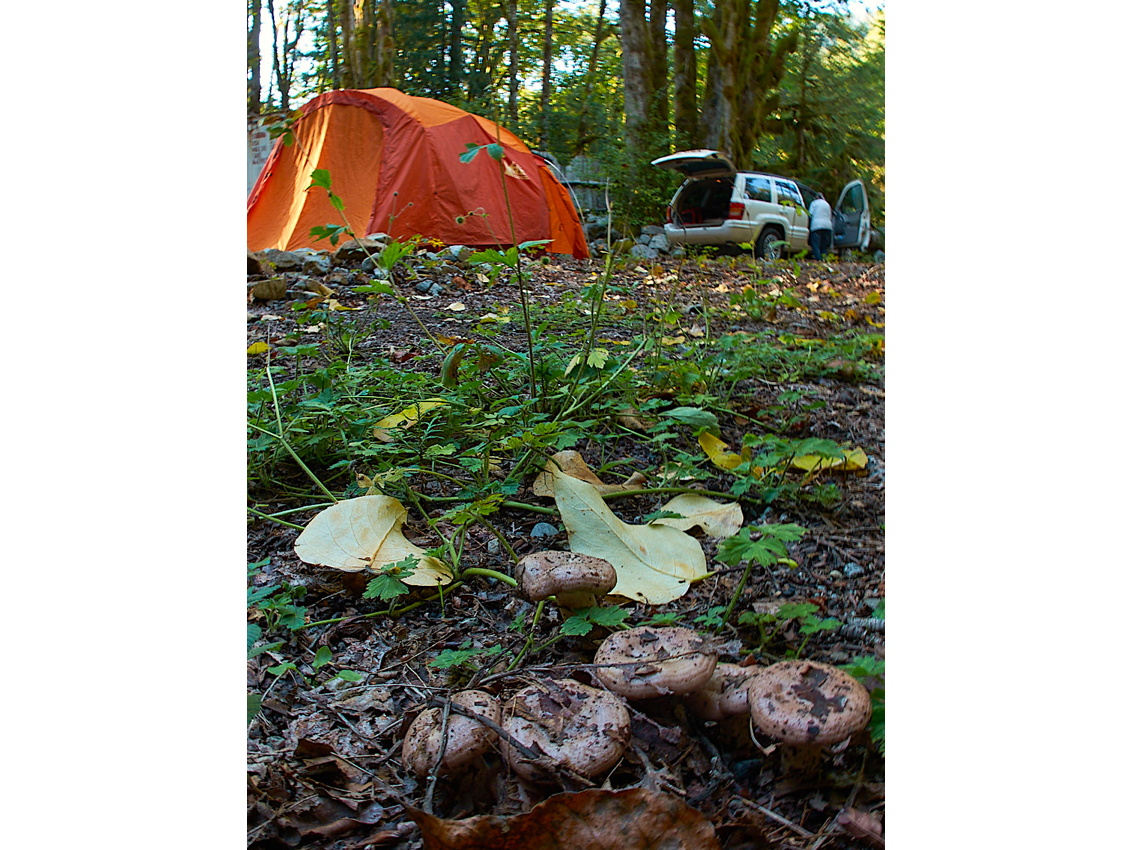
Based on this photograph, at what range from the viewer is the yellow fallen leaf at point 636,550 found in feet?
2.29

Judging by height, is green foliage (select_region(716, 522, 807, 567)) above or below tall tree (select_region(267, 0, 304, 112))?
below

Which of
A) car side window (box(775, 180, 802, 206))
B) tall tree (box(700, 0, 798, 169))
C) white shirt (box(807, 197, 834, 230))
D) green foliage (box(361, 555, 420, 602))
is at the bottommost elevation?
green foliage (box(361, 555, 420, 602))

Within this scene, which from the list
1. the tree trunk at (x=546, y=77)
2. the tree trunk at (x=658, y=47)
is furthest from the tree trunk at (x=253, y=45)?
the tree trunk at (x=658, y=47)

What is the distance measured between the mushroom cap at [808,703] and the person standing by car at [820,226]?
1.49 feet

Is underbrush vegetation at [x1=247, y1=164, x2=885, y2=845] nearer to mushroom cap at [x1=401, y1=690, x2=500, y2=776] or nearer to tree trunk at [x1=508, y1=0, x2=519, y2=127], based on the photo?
mushroom cap at [x1=401, y1=690, x2=500, y2=776]

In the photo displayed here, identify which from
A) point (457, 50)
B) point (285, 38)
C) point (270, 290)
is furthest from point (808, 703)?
point (270, 290)

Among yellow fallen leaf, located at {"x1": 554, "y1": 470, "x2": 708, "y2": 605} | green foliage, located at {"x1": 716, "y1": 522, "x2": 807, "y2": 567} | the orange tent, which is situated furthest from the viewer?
the orange tent

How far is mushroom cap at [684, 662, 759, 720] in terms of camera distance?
0.53m

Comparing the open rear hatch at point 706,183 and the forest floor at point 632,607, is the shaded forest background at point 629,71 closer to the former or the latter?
the open rear hatch at point 706,183

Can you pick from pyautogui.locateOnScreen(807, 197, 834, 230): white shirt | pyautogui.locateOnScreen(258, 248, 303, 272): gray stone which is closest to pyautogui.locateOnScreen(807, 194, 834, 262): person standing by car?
pyautogui.locateOnScreen(807, 197, 834, 230): white shirt

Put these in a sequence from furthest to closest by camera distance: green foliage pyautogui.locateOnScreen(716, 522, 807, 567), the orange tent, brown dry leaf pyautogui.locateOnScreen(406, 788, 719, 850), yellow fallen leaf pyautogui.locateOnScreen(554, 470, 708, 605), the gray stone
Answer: the gray stone
the orange tent
yellow fallen leaf pyautogui.locateOnScreen(554, 470, 708, 605)
green foliage pyautogui.locateOnScreen(716, 522, 807, 567)
brown dry leaf pyautogui.locateOnScreen(406, 788, 719, 850)

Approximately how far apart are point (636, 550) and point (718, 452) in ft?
1.04

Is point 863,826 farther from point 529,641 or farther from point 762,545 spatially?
point 529,641
